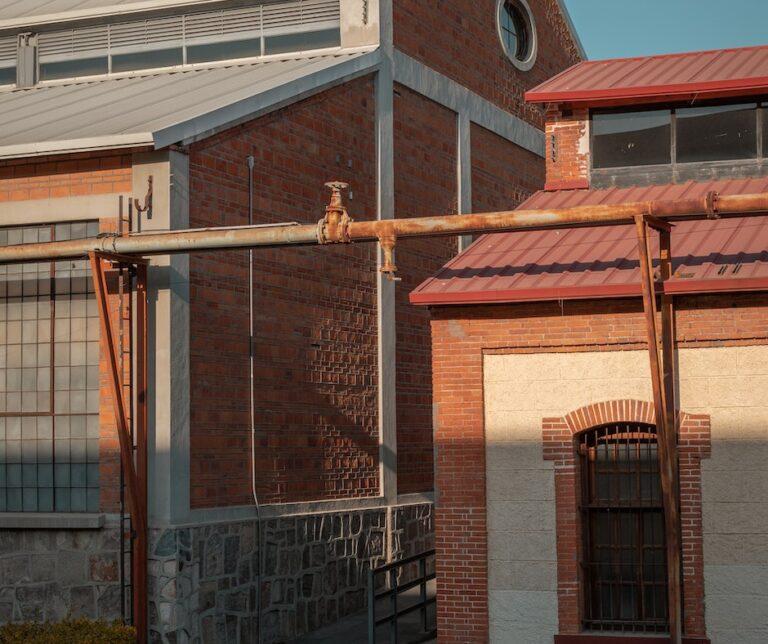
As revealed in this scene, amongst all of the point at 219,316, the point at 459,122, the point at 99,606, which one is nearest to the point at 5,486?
the point at 99,606

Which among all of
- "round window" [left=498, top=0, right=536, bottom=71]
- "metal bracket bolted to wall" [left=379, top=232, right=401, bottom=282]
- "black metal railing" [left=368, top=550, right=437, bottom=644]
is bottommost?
"black metal railing" [left=368, top=550, right=437, bottom=644]

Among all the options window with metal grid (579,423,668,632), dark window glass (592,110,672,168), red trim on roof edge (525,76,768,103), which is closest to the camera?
window with metal grid (579,423,668,632)

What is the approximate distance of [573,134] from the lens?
19.3 meters

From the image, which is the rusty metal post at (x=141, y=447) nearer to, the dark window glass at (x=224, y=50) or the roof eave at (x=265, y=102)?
the roof eave at (x=265, y=102)

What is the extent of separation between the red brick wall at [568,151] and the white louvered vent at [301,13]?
17.3 ft

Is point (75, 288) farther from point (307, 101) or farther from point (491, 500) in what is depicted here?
point (491, 500)

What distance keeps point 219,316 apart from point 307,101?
13.1 feet

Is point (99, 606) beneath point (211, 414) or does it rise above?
beneath

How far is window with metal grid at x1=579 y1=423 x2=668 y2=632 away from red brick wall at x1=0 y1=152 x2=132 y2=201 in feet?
21.6

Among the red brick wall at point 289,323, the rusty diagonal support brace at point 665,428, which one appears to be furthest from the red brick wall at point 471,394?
the red brick wall at point 289,323

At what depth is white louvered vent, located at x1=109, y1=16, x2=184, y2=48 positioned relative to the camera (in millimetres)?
23406

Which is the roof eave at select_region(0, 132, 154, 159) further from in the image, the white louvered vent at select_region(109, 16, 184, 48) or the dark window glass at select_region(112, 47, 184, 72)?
the white louvered vent at select_region(109, 16, 184, 48)

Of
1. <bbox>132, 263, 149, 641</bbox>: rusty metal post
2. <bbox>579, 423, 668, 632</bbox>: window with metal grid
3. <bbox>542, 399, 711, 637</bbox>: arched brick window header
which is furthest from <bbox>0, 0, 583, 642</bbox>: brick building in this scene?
<bbox>579, 423, 668, 632</bbox>: window with metal grid

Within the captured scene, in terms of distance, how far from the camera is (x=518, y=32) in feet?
96.5
